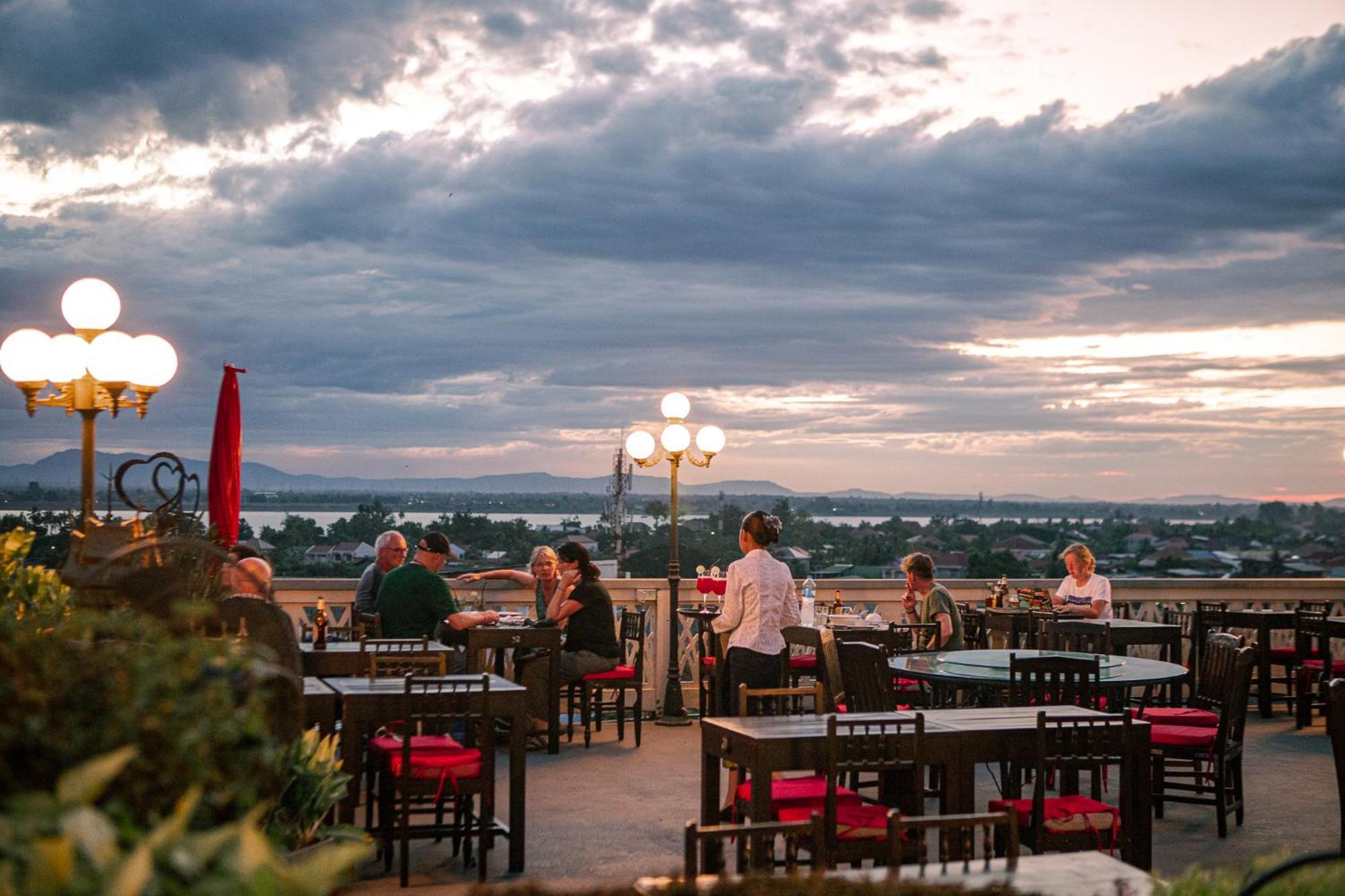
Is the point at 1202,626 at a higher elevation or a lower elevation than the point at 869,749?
lower

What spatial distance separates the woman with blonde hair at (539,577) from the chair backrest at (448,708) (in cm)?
364

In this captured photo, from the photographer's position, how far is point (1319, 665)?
10.9 metres

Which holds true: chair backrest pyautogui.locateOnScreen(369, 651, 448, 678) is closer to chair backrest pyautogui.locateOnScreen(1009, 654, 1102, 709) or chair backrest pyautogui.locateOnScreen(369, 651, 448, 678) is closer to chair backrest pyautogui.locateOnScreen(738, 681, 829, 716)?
chair backrest pyautogui.locateOnScreen(738, 681, 829, 716)

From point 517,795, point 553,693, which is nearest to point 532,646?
point 553,693

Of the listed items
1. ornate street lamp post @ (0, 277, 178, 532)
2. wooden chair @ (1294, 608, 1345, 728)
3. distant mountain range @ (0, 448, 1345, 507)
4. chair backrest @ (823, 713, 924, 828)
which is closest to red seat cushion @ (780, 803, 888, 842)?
chair backrest @ (823, 713, 924, 828)

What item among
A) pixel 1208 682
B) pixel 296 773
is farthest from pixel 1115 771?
pixel 296 773

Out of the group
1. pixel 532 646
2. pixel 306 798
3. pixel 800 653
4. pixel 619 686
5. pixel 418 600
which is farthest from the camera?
pixel 800 653

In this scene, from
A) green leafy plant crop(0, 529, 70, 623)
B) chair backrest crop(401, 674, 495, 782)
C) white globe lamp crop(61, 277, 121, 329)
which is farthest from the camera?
white globe lamp crop(61, 277, 121, 329)

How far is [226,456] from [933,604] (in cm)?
517

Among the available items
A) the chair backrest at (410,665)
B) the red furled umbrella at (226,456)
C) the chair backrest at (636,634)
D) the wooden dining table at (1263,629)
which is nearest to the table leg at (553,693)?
the chair backrest at (636,634)

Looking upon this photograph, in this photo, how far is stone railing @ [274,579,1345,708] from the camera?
33.1 feet

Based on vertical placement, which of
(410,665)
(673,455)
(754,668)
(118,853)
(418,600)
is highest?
(673,455)

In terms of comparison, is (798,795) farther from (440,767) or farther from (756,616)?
(756,616)

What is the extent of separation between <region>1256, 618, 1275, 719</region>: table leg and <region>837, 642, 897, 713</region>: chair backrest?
20.4ft
